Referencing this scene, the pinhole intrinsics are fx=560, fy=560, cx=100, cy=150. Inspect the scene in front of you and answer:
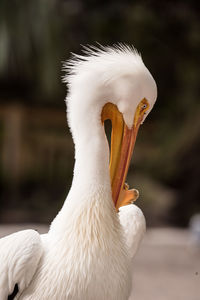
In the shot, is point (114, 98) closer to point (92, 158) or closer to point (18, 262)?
point (92, 158)

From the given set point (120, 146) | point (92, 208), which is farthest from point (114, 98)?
point (92, 208)

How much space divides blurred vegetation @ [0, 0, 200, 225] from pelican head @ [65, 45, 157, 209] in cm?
615

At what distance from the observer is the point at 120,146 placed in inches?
85.2

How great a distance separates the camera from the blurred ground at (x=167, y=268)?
4566mm

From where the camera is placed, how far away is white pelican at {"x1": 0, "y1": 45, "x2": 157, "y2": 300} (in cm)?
199

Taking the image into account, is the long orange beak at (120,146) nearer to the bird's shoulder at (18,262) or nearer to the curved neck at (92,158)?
the curved neck at (92,158)

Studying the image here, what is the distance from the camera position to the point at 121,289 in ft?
6.83

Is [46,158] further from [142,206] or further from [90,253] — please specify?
[90,253]

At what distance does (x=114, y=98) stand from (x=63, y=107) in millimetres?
8244

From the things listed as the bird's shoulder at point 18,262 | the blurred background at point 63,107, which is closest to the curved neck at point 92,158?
the bird's shoulder at point 18,262

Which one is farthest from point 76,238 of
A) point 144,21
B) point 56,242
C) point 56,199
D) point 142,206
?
point 56,199

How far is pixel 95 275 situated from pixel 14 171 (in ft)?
27.6

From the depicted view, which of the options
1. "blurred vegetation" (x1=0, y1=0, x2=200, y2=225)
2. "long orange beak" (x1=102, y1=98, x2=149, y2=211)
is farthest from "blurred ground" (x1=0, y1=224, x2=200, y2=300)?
"long orange beak" (x1=102, y1=98, x2=149, y2=211)

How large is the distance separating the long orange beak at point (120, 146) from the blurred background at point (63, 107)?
460 cm
